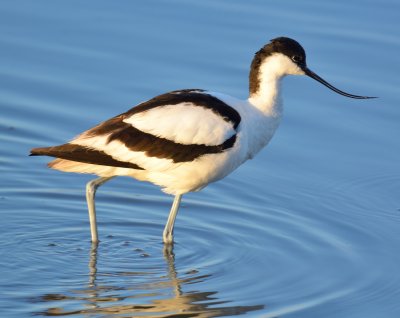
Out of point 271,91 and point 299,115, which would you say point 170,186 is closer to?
point 271,91

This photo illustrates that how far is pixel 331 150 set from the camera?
10539 millimetres

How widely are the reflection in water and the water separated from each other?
13 millimetres

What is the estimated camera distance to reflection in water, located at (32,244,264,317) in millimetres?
7879

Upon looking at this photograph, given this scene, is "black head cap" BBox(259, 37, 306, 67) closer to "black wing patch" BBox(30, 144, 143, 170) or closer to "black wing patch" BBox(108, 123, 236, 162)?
"black wing patch" BBox(108, 123, 236, 162)

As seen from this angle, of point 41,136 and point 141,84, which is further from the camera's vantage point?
point 141,84

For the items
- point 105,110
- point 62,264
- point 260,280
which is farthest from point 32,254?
point 105,110

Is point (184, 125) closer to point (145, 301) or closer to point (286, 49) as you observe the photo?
point (286, 49)

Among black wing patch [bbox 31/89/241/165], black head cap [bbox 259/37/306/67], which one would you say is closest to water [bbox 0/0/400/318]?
black wing patch [bbox 31/89/241/165]

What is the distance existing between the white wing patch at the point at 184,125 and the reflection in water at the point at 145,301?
3.23 ft

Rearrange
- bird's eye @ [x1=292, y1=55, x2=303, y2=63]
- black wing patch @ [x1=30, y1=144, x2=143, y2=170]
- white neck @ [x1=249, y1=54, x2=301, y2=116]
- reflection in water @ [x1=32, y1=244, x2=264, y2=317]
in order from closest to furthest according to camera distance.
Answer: reflection in water @ [x1=32, y1=244, x2=264, y2=317]
black wing patch @ [x1=30, y1=144, x2=143, y2=170]
white neck @ [x1=249, y1=54, x2=301, y2=116]
bird's eye @ [x1=292, y1=55, x2=303, y2=63]

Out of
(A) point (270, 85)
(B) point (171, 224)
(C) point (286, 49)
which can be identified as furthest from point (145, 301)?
(C) point (286, 49)

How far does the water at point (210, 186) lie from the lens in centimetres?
823

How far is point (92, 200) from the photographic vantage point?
30.4 ft

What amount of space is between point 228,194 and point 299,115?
4.40 ft
